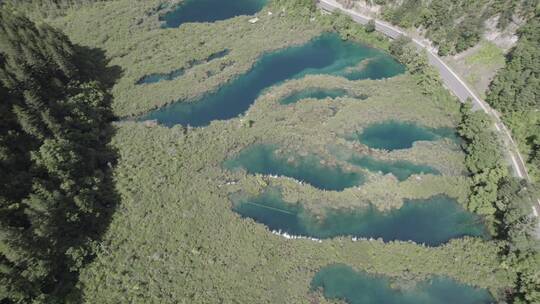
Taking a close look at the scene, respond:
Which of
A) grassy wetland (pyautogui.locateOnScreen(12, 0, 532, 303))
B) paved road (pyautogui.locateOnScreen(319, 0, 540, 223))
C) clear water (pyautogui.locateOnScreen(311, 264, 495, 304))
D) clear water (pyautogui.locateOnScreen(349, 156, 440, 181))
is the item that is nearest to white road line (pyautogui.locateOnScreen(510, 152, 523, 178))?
paved road (pyautogui.locateOnScreen(319, 0, 540, 223))

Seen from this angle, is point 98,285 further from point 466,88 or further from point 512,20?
point 512,20

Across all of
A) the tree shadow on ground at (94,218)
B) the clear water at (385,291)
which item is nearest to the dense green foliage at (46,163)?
the tree shadow on ground at (94,218)

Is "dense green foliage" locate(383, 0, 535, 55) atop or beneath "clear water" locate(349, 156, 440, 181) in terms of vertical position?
atop

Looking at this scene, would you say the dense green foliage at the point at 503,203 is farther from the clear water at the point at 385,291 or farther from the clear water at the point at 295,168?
the clear water at the point at 295,168

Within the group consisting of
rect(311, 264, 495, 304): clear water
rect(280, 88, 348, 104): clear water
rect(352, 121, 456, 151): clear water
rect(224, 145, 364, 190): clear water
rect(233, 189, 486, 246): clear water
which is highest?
rect(280, 88, 348, 104): clear water

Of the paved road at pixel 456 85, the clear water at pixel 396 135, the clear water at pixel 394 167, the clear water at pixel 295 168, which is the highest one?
the paved road at pixel 456 85

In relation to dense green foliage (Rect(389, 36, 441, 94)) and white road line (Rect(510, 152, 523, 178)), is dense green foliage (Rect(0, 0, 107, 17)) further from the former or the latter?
white road line (Rect(510, 152, 523, 178))

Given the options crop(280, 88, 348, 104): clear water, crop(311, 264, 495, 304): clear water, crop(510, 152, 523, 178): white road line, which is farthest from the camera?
crop(280, 88, 348, 104): clear water

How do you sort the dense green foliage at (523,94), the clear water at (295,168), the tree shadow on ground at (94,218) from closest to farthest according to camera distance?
1. the tree shadow on ground at (94,218)
2. the clear water at (295,168)
3. the dense green foliage at (523,94)
